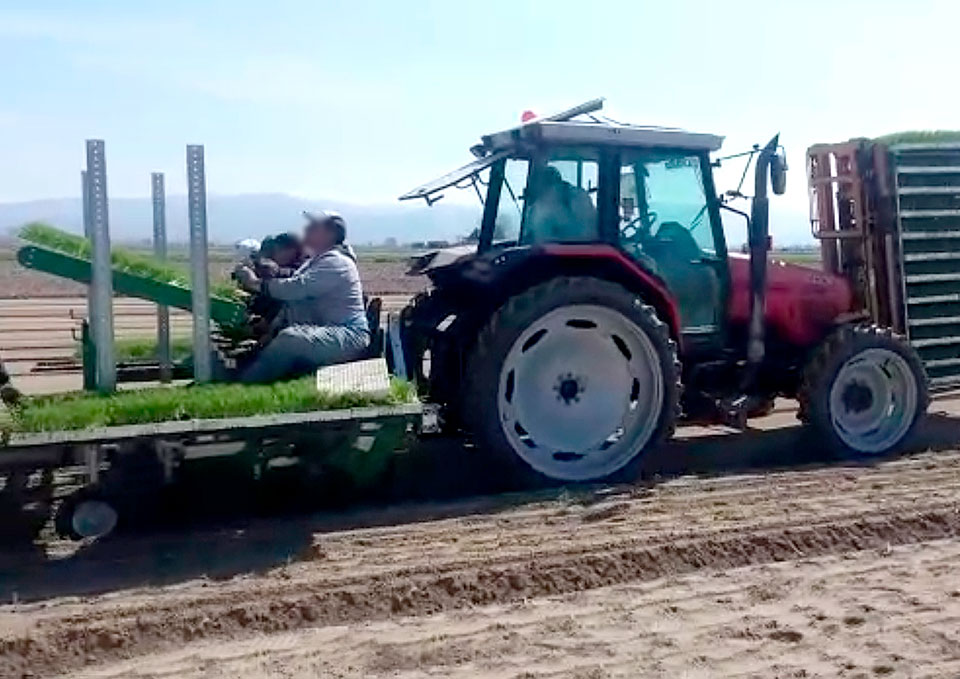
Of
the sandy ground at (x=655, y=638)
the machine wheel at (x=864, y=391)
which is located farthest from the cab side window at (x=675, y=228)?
the sandy ground at (x=655, y=638)

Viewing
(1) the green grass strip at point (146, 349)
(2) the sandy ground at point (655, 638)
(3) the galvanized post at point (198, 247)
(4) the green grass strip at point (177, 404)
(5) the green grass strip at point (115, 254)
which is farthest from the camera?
(1) the green grass strip at point (146, 349)

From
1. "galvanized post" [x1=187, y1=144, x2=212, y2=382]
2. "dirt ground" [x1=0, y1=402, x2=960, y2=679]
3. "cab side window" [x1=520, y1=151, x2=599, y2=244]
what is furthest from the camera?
"cab side window" [x1=520, y1=151, x2=599, y2=244]

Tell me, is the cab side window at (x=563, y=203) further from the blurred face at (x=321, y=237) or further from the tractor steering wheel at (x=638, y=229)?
the blurred face at (x=321, y=237)

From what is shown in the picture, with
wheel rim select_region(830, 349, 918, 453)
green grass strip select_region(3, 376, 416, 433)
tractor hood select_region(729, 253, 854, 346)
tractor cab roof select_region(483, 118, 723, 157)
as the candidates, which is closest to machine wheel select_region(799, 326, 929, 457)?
wheel rim select_region(830, 349, 918, 453)

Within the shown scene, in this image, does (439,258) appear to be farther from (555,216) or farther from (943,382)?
(943,382)

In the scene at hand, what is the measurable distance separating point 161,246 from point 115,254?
0.59m

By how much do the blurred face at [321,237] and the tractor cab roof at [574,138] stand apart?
55cm

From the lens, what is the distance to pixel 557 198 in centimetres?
712

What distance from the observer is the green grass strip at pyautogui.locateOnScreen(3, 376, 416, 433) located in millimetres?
5328

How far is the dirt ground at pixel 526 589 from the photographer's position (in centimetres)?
434

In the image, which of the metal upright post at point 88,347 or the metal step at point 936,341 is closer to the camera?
the metal upright post at point 88,347

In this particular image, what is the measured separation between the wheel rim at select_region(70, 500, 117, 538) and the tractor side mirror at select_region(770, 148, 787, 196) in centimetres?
441

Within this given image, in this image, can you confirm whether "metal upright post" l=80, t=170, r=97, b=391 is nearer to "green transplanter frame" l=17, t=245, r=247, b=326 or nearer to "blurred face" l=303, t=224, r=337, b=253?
"green transplanter frame" l=17, t=245, r=247, b=326

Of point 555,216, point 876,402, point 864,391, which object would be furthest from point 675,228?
point 876,402
